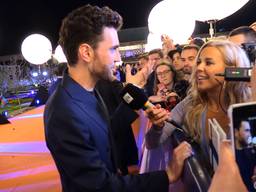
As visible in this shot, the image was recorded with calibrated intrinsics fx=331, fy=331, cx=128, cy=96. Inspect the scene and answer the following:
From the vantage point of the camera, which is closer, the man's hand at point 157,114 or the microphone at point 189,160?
the microphone at point 189,160

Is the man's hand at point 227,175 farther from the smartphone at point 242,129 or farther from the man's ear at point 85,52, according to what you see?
the man's ear at point 85,52

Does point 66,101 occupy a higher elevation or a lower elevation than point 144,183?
higher

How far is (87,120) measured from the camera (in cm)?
122

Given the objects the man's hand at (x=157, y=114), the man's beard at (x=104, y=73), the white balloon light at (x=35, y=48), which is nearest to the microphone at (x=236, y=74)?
the man's hand at (x=157, y=114)

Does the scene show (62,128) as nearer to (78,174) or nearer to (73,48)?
(78,174)

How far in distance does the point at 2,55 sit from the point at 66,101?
2148cm

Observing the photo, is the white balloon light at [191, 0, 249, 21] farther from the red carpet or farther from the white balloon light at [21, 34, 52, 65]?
the white balloon light at [21, 34, 52, 65]

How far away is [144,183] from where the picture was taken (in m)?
1.18

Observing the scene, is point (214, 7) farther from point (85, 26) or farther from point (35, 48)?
point (35, 48)

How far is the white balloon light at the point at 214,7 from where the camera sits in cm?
268

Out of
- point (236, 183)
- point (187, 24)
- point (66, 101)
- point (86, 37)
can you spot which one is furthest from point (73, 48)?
point (187, 24)

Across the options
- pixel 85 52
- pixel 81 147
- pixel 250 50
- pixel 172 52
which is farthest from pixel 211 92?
pixel 172 52

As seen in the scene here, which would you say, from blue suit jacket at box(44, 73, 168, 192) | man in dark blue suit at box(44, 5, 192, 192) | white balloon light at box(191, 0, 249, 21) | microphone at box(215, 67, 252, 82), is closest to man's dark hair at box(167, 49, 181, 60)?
white balloon light at box(191, 0, 249, 21)

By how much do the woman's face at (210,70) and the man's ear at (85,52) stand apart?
0.59m
